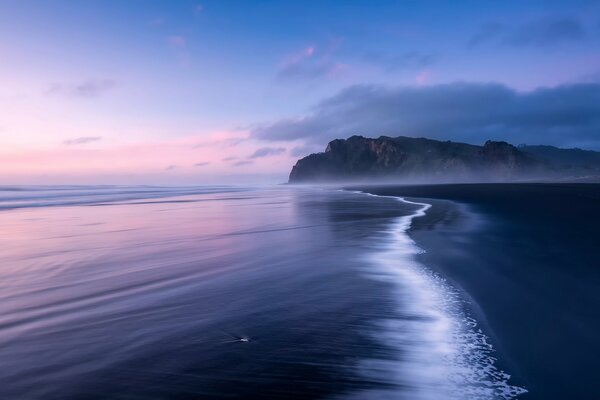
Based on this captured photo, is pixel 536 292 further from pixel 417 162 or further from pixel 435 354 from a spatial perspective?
pixel 417 162

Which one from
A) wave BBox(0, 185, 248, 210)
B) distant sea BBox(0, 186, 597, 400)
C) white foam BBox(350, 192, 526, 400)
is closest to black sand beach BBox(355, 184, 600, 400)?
distant sea BBox(0, 186, 597, 400)

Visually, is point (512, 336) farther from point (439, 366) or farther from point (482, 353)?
point (439, 366)

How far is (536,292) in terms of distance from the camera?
596 cm

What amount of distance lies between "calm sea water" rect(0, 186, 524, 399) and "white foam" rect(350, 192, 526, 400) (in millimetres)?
15

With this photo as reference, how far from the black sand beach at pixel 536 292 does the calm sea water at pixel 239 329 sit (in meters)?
0.29

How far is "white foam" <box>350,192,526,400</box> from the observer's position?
3.35 metres

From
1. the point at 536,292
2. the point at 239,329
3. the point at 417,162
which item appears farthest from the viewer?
the point at 417,162

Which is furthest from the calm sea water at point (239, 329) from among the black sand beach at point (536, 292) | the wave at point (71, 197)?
the wave at point (71, 197)

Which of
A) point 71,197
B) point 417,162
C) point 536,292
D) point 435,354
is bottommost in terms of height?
point 435,354

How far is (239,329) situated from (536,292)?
170 inches

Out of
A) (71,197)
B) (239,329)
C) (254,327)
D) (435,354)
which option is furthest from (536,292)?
(71,197)

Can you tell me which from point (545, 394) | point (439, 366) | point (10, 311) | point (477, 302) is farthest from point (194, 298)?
point (545, 394)

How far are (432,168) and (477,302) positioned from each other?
171 metres

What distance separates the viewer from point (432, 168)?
16838cm
